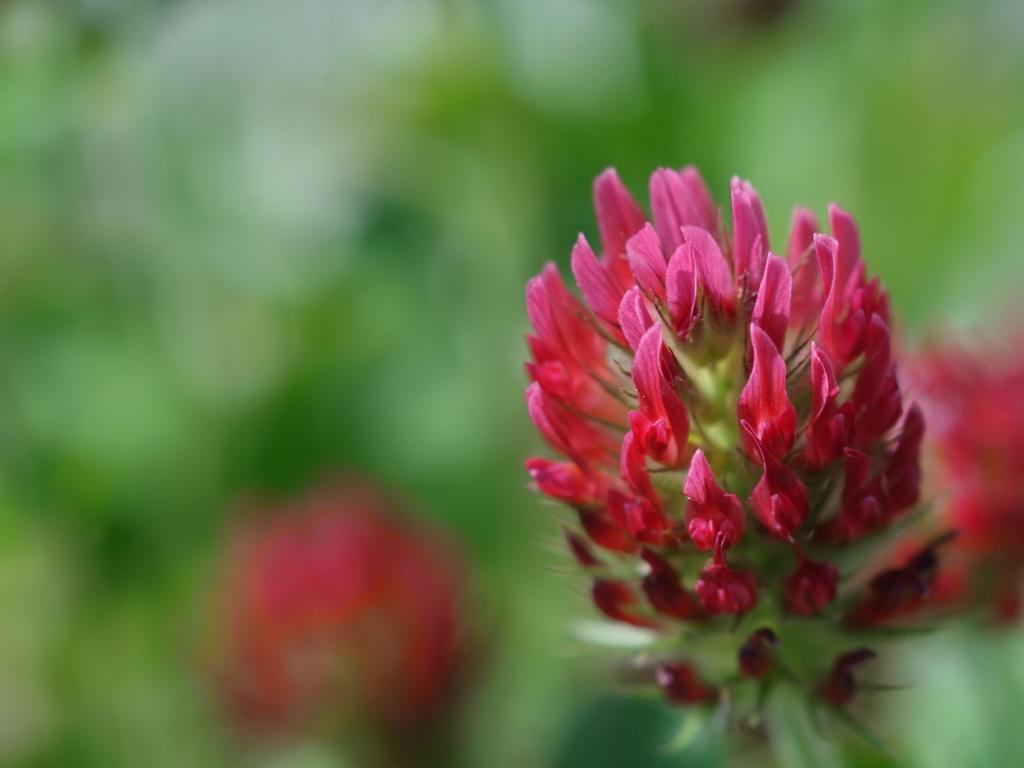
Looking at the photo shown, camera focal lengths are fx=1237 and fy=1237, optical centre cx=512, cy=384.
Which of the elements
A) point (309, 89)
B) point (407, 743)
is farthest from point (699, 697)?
point (309, 89)

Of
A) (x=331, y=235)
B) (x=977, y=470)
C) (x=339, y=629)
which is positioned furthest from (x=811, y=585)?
(x=331, y=235)

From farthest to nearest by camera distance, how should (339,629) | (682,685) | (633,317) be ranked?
(339,629) < (682,685) < (633,317)

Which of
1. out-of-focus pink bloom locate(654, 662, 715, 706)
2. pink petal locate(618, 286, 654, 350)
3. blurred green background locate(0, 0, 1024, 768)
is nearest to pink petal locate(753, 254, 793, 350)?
pink petal locate(618, 286, 654, 350)

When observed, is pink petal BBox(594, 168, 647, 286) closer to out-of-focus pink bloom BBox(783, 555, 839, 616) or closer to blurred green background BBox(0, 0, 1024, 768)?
out-of-focus pink bloom BBox(783, 555, 839, 616)

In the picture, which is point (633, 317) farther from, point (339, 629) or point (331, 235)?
point (331, 235)

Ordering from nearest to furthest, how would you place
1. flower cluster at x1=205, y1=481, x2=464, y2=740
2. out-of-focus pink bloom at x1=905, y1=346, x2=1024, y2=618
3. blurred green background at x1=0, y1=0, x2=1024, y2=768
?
out-of-focus pink bloom at x1=905, y1=346, x2=1024, y2=618 < flower cluster at x1=205, y1=481, x2=464, y2=740 < blurred green background at x1=0, y1=0, x2=1024, y2=768

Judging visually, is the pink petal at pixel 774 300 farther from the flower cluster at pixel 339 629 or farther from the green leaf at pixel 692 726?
the flower cluster at pixel 339 629

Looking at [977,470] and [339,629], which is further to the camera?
[339,629]
